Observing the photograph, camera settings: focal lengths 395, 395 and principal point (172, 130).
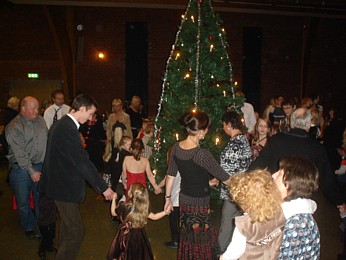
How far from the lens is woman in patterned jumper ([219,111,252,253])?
4.30 m

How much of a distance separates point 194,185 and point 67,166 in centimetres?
125

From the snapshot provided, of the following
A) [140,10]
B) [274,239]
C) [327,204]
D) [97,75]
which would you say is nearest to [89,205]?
[327,204]

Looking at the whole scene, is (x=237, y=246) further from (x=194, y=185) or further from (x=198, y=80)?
(x=198, y=80)

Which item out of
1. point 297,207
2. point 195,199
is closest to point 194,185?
point 195,199

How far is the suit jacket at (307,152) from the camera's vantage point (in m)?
3.75

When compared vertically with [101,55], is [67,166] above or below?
below

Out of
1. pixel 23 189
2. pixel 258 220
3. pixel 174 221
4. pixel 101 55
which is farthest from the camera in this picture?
pixel 101 55

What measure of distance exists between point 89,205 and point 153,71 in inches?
316

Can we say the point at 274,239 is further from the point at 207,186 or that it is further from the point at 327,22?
the point at 327,22

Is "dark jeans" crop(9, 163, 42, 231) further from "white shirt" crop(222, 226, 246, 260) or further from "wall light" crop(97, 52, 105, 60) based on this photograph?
"wall light" crop(97, 52, 105, 60)

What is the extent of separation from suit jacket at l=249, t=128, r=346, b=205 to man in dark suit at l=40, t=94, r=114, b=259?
1.69 metres

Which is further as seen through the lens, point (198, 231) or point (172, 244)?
point (172, 244)

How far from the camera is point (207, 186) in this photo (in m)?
3.93

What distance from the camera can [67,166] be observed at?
3842 millimetres
